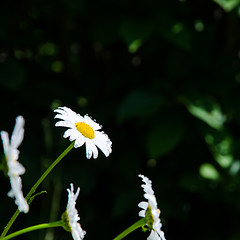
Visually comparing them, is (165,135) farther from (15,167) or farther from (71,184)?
(15,167)

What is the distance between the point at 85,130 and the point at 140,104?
0.71 metres

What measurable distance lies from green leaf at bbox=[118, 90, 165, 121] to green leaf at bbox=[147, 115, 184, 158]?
0.05m

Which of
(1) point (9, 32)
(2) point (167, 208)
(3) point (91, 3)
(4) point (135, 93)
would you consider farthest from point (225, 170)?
(1) point (9, 32)

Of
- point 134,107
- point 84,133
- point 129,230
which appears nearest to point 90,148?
point 84,133

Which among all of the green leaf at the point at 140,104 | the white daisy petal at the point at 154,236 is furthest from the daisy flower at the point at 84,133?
the green leaf at the point at 140,104

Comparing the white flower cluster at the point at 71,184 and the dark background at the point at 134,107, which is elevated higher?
the dark background at the point at 134,107

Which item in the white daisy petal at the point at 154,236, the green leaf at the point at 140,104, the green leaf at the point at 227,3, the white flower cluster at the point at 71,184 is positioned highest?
the green leaf at the point at 227,3

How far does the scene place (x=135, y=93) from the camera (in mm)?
1369

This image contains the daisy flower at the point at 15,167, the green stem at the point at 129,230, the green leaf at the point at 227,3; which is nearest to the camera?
the daisy flower at the point at 15,167

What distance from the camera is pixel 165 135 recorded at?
1.38m

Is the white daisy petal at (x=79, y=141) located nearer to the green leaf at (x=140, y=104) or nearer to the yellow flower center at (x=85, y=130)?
the yellow flower center at (x=85, y=130)

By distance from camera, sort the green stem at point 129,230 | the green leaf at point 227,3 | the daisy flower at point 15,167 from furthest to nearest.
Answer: the green leaf at point 227,3 < the green stem at point 129,230 < the daisy flower at point 15,167

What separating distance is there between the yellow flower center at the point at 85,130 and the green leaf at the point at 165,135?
694mm

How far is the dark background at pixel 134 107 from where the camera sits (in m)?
1.39
